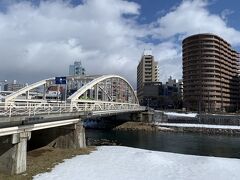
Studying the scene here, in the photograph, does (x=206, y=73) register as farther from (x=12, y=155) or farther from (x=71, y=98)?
(x=12, y=155)

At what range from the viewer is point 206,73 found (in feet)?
420

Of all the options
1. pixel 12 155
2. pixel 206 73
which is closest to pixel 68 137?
pixel 12 155

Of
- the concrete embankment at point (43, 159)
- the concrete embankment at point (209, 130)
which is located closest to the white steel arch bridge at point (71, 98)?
the concrete embankment at point (43, 159)

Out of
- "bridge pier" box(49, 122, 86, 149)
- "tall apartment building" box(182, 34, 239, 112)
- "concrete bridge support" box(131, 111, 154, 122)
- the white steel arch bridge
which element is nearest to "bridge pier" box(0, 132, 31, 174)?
the white steel arch bridge

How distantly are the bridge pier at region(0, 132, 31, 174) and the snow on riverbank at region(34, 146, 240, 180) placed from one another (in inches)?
79.8

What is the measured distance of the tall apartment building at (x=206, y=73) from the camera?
127875 millimetres

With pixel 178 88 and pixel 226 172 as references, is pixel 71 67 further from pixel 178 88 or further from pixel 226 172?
pixel 226 172

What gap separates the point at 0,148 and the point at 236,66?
153 m

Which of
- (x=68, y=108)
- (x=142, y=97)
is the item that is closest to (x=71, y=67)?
(x=142, y=97)

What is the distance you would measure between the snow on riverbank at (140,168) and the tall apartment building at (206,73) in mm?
102208

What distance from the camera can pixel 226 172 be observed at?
23391mm

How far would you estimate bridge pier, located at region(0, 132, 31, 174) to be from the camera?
20891 mm

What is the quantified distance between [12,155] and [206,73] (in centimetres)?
11680

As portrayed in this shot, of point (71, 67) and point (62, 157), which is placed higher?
point (71, 67)
